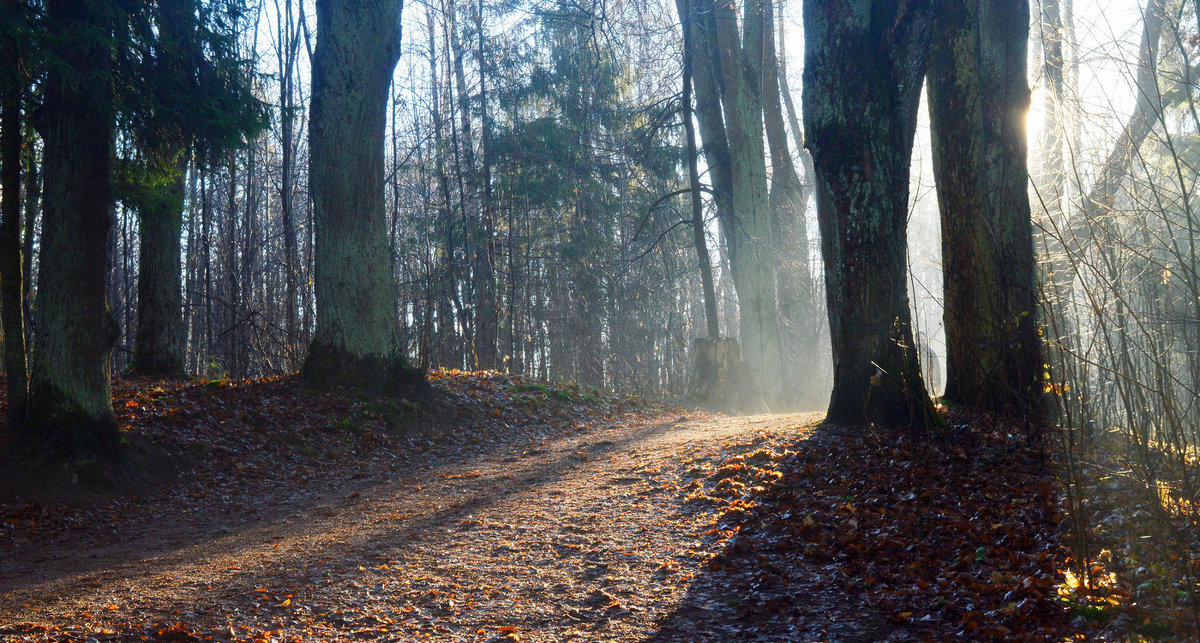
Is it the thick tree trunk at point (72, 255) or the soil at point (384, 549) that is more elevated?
the thick tree trunk at point (72, 255)

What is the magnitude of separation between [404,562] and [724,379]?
33.0 ft

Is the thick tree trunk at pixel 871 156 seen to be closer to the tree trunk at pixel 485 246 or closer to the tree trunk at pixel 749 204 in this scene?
the tree trunk at pixel 749 204

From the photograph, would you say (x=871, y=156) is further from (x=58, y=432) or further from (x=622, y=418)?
(x=58, y=432)

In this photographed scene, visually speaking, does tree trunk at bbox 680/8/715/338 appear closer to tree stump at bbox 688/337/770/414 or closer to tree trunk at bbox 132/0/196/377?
tree stump at bbox 688/337/770/414

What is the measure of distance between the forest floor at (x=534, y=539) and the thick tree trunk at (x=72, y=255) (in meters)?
0.57

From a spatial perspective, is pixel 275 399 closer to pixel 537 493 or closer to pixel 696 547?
pixel 537 493

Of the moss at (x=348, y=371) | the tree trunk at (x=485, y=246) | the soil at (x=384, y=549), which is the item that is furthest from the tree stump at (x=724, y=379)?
the moss at (x=348, y=371)

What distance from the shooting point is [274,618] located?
13.1 feet

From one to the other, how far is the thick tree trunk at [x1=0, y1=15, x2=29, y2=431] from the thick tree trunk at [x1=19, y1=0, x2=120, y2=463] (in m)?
0.20

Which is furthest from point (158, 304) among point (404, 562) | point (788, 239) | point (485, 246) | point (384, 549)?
point (788, 239)

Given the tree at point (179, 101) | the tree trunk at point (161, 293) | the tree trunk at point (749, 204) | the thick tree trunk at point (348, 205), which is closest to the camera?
the tree at point (179, 101)

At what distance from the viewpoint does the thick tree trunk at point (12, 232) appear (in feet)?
21.6

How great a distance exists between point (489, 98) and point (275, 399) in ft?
38.9

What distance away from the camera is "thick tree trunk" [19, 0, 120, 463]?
6.66 metres
